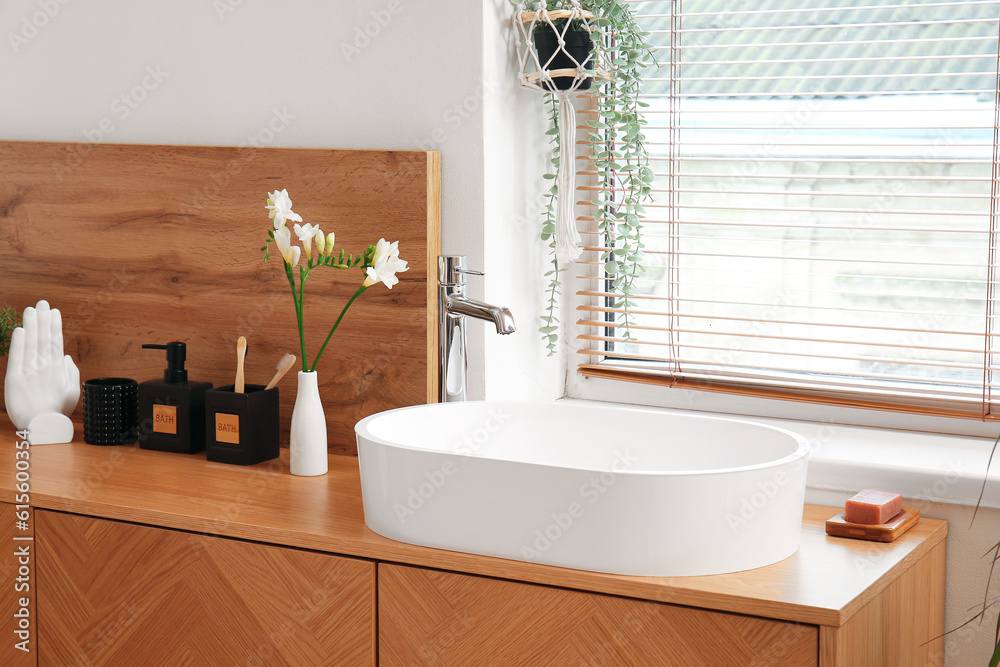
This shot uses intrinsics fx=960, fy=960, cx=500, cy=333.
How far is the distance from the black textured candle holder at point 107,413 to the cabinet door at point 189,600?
293 millimetres

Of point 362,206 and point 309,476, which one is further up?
point 362,206

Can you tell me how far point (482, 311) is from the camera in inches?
56.6

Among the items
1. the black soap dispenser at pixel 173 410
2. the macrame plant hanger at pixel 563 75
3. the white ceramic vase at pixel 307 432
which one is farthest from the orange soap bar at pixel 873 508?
the black soap dispenser at pixel 173 410

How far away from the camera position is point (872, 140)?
154 centimetres

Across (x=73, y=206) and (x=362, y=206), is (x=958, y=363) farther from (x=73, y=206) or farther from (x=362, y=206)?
(x=73, y=206)

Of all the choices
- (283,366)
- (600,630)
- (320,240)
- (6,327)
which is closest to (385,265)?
(320,240)

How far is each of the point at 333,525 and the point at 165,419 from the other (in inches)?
21.2

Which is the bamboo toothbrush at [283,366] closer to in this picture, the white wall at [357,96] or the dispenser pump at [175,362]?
the dispenser pump at [175,362]

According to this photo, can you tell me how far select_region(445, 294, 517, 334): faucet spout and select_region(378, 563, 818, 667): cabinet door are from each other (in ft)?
1.27

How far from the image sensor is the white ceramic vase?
152cm

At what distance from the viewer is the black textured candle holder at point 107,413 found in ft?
5.55

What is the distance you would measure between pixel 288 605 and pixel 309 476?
0.29 metres

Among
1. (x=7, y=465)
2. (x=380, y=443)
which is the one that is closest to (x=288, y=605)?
(x=380, y=443)

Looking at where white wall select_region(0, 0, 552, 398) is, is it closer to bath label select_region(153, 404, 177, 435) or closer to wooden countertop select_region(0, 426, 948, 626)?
wooden countertop select_region(0, 426, 948, 626)
